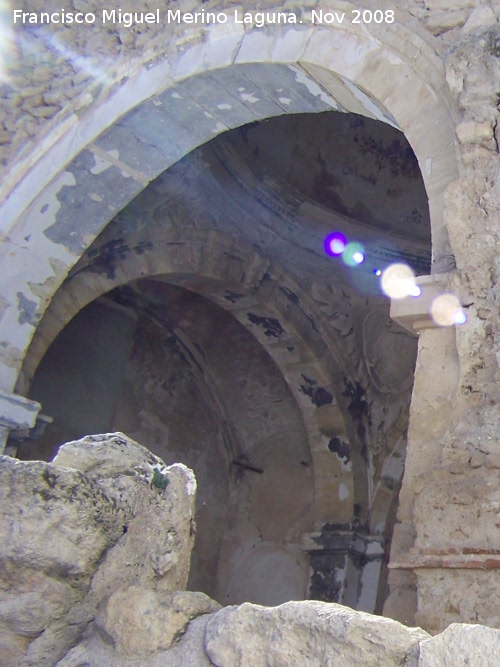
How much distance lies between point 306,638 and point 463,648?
0.27 metres

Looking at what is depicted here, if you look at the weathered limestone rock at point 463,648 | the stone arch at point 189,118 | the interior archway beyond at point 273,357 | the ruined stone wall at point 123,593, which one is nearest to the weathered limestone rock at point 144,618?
the ruined stone wall at point 123,593

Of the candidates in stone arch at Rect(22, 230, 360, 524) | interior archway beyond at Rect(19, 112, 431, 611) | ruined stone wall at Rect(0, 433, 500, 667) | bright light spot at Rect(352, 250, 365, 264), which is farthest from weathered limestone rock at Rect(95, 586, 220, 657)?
bright light spot at Rect(352, 250, 365, 264)

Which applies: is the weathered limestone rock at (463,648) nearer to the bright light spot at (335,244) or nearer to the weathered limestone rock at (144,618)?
the weathered limestone rock at (144,618)

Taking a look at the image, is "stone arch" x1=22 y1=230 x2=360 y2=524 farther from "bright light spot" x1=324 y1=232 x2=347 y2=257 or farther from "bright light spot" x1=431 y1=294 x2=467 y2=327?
"bright light spot" x1=431 y1=294 x2=467 y2=327

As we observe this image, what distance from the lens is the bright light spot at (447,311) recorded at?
257cm

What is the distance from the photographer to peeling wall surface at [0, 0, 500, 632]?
2.57 meters

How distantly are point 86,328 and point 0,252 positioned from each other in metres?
2.29

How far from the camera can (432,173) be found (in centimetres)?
291

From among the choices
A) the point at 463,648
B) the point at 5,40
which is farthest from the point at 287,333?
the point at 463,648

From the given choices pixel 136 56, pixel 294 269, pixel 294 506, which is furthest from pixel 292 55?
pixel 294 506

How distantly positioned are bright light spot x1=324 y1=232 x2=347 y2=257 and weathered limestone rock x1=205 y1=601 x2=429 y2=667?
558cm

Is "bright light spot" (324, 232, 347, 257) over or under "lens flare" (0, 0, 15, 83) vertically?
over

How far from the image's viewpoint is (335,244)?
7.04 metres

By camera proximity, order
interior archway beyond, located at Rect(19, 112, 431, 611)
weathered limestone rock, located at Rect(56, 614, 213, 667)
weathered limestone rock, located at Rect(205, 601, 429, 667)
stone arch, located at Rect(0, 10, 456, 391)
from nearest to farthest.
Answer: weathered limestone rock, located at Rect(205, 601, 429, 667) < weathered limestone rock, located at Rect(56, 614, 213, 667) < stone arch, located at Rect(0, 10, 456, 391) < interior archway beyond, located at Rect(19, 112, 431, 611)
